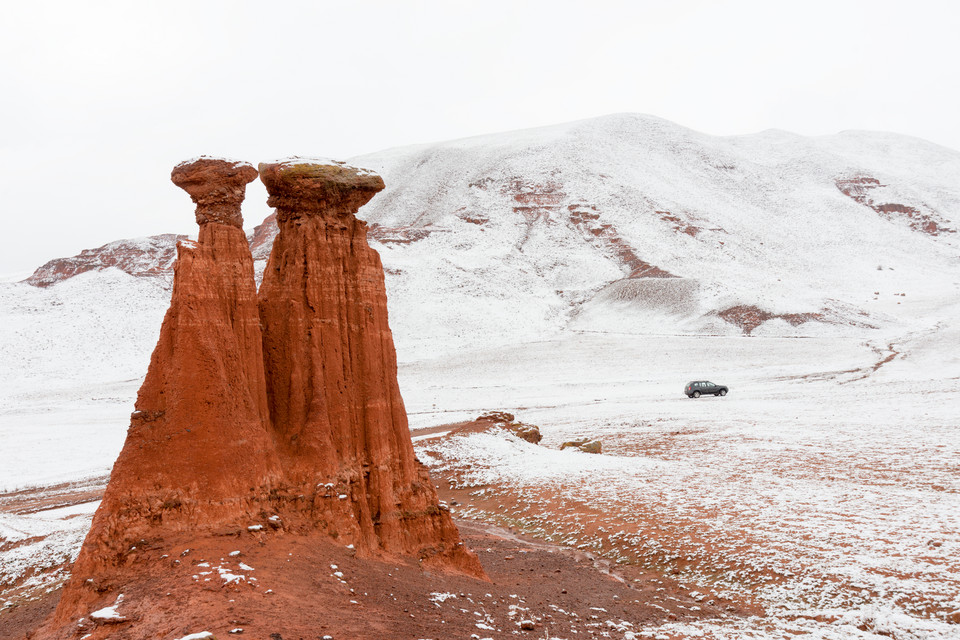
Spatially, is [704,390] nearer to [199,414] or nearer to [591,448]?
[591,448]

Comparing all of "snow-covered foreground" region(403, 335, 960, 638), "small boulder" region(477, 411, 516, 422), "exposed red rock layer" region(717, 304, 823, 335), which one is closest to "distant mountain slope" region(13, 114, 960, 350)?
"exposed red rock layer" region(717, 304, 823, 335)

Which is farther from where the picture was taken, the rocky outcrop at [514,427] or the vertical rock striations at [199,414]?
the rocky outcrop at [514,427]

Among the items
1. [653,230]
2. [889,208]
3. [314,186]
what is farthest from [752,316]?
[889,208]

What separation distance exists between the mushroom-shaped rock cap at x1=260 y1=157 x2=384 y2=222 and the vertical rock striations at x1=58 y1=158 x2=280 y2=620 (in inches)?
39.2

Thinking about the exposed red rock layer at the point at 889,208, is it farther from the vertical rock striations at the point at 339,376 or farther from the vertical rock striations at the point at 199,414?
the vertical rock striations at the point at 199,414

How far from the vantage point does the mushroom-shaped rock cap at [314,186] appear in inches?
458

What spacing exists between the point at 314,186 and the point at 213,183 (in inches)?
74.0

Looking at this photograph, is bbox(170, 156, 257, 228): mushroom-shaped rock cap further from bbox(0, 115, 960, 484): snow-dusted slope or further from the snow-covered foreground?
bbox(0, 115, 960, 484): snow-dusted slope

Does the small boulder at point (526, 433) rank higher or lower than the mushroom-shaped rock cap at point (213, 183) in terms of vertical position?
lower

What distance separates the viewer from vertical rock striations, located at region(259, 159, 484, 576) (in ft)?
36.3

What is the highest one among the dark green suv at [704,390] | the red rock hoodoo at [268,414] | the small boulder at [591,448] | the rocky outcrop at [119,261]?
the rocky outcrop at [119,261]

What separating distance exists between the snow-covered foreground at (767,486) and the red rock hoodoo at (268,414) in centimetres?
616

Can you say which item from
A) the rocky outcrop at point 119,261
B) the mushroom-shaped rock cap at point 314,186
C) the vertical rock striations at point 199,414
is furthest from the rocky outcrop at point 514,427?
the rocky outcrop at point 119,261

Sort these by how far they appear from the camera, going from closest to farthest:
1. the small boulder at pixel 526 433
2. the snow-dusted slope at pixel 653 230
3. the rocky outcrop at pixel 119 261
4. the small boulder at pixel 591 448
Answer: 1. the small boulder at pixel 591 448
2. the small boulder at pixel 526 433
3. the snow-dusted slope at pixel 653 230
4. the rocky outcrop at pixel 119 261
